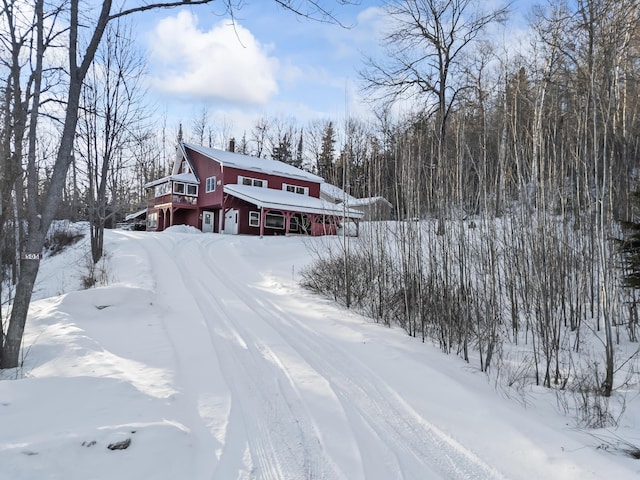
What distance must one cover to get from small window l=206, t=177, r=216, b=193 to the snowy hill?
1964 centimetres

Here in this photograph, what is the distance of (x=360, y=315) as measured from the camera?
24.1 feet

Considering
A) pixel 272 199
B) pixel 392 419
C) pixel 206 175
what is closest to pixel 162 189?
pixel 206 175

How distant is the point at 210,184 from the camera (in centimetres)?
2614

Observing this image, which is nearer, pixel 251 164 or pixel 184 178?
pixel 251 164

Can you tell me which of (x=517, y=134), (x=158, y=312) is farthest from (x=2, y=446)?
(x=517, y=134)

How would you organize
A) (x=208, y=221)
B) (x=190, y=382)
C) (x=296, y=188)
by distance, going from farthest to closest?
(x=296, y=188) → (x=208, y=221) → (x=190, y=382)

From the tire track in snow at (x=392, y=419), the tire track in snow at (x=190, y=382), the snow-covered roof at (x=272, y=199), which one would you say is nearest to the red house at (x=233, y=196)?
the snow-covered roof at (x=272, y=199)

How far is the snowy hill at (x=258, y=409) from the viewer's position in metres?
2.58

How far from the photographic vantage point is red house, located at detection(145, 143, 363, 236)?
23.3 metres

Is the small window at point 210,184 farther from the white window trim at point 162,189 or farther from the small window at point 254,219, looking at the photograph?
the small window at point 254,219

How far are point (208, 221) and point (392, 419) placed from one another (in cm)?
2568

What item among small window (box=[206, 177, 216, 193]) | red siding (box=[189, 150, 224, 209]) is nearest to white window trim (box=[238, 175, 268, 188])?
red siding (box=[189, 150, 224, 209])

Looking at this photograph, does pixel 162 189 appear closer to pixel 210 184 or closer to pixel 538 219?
pixel 210 184

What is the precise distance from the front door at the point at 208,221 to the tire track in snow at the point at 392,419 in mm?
22815
